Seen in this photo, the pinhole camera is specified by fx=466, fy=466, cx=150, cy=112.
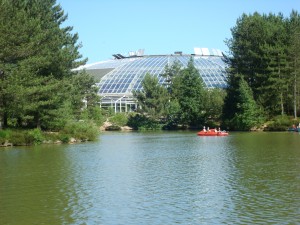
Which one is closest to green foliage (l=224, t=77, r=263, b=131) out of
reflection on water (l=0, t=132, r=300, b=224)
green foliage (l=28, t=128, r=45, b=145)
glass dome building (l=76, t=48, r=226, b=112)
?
glass dome building (l=76, t=48, r=226, b=112)

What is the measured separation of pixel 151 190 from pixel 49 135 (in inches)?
960

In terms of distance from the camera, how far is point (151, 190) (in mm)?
16156

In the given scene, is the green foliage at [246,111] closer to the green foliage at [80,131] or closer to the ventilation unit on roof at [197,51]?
the green foliage at [80,131]

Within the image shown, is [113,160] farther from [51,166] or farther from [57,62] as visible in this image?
[57,62]

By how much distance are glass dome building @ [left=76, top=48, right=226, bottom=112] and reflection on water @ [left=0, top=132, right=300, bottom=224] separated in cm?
5876

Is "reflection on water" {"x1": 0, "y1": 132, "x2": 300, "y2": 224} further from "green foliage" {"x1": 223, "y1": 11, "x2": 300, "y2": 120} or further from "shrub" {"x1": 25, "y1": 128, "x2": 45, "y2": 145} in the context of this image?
"green foliage" {"x1": 223, "y1": 11, "x2": 300, "y2": 120}

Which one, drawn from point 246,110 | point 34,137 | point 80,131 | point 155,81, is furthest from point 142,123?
point 34,137

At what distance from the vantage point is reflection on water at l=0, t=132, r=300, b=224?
40.5ft

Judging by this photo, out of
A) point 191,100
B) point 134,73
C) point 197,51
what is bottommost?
point 191,100

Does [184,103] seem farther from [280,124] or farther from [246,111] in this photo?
[280,124]

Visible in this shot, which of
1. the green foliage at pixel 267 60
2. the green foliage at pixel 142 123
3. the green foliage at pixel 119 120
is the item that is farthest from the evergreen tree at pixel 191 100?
the green foliage at pixel 119 120

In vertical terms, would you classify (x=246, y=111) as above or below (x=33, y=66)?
below

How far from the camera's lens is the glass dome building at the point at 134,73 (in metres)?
89.2

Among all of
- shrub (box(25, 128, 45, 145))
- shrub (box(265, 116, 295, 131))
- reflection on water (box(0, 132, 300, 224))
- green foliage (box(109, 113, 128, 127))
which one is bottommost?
reflection on water (box(0, 132, 300, 224))
